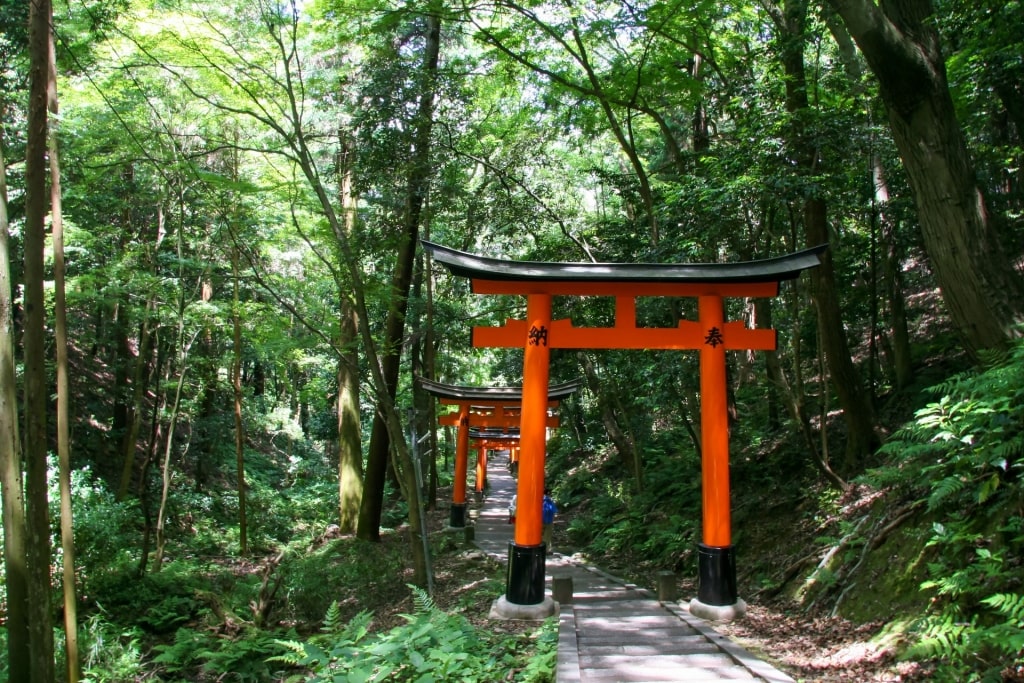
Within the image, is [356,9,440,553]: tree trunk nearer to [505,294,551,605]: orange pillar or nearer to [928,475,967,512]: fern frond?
[505,294,551,605]: orange pillar

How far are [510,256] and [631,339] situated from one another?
644 centimetres

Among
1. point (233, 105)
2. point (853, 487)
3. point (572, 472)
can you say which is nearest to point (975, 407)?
point (853, 487)

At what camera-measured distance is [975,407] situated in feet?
16.9

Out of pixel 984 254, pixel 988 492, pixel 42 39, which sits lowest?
pixel 988 492

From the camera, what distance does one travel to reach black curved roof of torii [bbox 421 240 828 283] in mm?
7020

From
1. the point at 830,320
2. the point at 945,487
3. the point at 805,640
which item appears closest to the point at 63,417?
the point at 805,640

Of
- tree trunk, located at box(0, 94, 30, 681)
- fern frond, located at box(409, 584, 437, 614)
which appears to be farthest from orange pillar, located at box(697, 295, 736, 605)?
tree trunk, located at box(0, 94, 30, 681)

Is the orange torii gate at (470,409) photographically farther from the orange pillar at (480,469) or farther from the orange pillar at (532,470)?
the orange pillar at (532,470)

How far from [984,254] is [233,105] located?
10943mm

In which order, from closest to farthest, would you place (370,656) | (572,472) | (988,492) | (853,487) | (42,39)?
(988,492)
(370,656)
(42,39)
(853,487)
(572,472)

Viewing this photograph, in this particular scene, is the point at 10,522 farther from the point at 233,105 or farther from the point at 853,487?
the point at 853,487

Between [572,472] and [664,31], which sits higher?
[664,31]

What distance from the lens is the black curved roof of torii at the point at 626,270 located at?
7020 millimetres

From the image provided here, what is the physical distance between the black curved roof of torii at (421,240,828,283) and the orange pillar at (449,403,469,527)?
10.9m
